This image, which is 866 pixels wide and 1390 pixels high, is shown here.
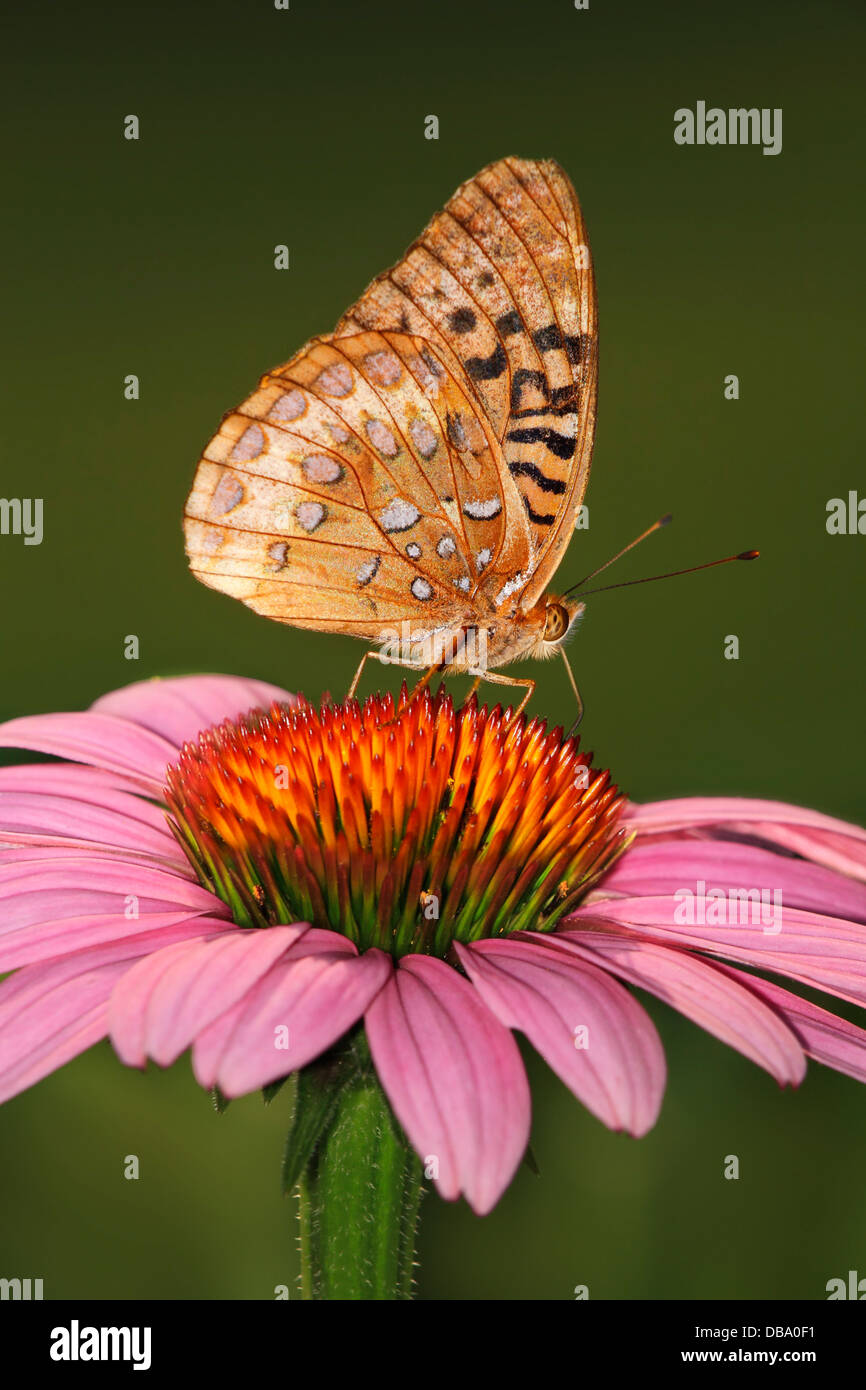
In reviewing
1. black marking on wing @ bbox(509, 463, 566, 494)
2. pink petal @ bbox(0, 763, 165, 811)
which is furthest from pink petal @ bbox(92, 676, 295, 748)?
black marking on wing @ bbox(509, 463, 566, 494)

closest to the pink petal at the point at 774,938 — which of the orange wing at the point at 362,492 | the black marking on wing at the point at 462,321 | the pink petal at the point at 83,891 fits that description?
the pink petal at the point at 83,891

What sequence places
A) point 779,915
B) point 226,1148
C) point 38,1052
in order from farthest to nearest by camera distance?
point 226,1148 < point 779,915 < point 38,1052

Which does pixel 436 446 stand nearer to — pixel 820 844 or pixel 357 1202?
pixel 820 844

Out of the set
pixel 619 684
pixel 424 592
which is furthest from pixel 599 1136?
pixel 619 684

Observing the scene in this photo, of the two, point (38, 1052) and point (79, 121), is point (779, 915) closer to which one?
point (38, 1052)

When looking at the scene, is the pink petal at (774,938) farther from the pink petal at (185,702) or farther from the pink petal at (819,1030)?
the pink petal at (185,702)

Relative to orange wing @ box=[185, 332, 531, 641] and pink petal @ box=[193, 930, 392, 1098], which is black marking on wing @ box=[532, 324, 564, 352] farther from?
pink petal @ box=[193, 930, 392, 1098]
